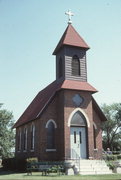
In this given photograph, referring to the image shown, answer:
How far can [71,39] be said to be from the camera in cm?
2722

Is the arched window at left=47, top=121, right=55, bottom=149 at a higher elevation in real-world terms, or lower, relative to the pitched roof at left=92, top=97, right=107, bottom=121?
lower

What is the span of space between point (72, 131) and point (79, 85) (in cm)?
474

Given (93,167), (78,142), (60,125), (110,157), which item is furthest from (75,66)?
(93,167)

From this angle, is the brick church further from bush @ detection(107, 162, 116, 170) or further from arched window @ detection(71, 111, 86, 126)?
bush @ detection(107, 162, 116, 170)

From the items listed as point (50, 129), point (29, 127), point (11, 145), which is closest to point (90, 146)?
point (50, 129)

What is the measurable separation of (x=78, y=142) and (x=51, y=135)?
2.78 m

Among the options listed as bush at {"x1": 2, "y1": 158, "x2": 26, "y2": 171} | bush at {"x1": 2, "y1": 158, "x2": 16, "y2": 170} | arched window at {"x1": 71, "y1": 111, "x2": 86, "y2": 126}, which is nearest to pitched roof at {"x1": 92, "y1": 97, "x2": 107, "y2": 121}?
arched window at {"x1": 71, "y1": 111, "x2": 86, "y2": 126}

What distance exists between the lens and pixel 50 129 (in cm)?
2481

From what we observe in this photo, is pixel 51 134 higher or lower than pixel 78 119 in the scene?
lower

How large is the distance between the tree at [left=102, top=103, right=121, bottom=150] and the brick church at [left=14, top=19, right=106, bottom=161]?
3648 cm

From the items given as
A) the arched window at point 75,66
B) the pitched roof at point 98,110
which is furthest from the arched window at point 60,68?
the pitched roof at point 98,110

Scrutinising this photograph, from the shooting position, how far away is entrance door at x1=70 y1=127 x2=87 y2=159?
77.8 feet

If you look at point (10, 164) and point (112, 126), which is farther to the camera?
point (112, 126)

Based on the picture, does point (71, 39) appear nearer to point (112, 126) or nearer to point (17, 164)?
point (17, 164)
